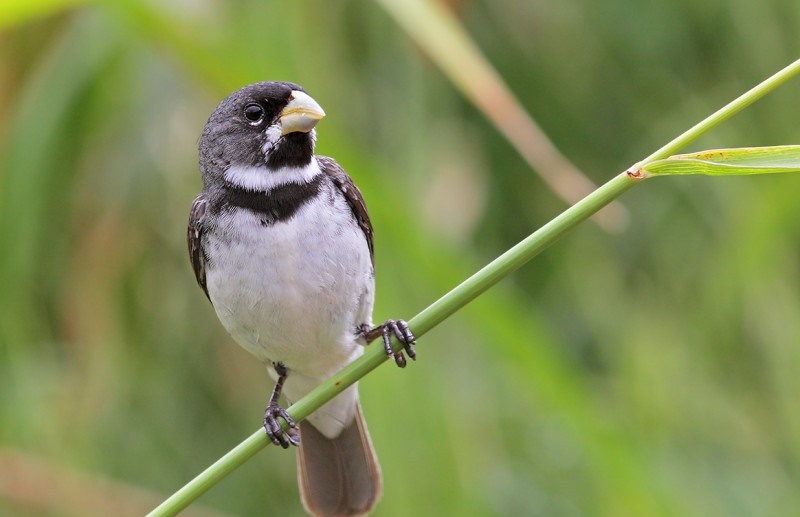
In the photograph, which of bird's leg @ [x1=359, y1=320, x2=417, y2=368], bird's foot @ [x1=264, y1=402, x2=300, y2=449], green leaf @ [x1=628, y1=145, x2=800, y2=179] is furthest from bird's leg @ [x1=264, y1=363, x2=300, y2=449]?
green leaf @ [x1=628, y1=145, x2=800, y2=179]

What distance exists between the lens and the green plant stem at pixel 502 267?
5.58 ft

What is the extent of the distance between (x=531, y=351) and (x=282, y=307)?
2.28ft

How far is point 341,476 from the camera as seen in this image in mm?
3230

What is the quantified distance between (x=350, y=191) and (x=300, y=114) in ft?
1.01

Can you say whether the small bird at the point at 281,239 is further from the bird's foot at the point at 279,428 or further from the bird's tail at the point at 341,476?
the bird's tail at the point at 341,476

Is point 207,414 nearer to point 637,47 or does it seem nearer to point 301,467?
point 301,467

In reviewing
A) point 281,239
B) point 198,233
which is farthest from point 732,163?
point 198,233

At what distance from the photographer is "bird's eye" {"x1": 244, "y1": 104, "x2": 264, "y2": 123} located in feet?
9.21

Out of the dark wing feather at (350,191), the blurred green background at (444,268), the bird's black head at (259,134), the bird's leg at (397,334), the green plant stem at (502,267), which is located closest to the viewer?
the green plant stem at (502,267)

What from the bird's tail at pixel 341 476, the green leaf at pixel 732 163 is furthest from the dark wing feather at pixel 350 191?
the green leaf at pixel 732 163

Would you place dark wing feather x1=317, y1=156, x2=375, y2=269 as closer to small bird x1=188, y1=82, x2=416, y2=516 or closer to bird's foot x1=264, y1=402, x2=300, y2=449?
small bird x1=188, y1=82, x2=416, y2=516

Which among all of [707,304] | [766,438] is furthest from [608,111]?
[766,438]

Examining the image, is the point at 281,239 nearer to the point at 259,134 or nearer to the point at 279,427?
the point at 259,134

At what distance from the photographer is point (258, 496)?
13.9ft
